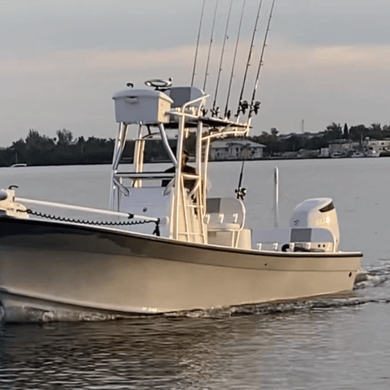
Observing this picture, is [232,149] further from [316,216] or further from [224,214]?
[224,214]

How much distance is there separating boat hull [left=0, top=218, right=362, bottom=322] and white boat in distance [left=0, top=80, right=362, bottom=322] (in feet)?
0.05

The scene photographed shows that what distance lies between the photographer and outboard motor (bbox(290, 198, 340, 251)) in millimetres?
23297

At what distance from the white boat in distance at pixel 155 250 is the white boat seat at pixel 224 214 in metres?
0.02

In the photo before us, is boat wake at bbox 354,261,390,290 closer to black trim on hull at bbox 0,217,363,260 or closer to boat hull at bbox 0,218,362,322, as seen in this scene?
boat hull at bbox 0,218,362,322

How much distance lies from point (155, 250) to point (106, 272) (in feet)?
2.51

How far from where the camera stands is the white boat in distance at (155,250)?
1758 cm

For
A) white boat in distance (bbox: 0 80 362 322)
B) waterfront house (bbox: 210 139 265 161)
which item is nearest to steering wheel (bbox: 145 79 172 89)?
white boat in distance (bbox: 0 80 362 322)

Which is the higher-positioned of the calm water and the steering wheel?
the steering wheel

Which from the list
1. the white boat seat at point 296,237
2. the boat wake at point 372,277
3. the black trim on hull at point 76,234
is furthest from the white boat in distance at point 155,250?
the boat wake at point 372,277

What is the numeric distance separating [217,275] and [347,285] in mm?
3972

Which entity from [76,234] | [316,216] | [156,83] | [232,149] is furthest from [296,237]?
[232,149]

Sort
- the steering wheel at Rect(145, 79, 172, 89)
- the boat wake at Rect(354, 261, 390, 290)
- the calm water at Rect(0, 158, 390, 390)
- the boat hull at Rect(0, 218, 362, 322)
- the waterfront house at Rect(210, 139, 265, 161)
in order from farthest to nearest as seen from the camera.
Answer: the boat wake at Rect(354, 261, 390, 290) → the waterfront house at Rect(210, 139, 265, 161) → the steering wheel at Rect(145, 79, 172, 89) → the boat hull at Rect(0, 218, 362, 322) → the calm water at Rect(0, 158, 390, 390)

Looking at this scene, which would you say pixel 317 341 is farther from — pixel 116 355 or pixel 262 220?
pixel 262 220

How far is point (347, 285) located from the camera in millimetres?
22047
